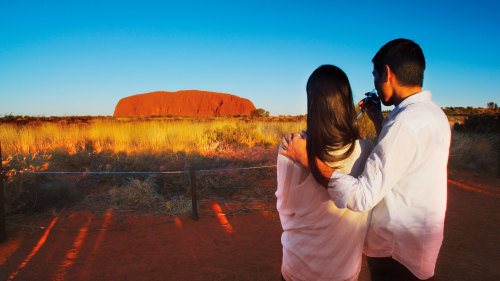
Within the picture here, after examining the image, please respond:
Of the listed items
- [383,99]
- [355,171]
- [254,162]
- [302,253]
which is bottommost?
[254,162]

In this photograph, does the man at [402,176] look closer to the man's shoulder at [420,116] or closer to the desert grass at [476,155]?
the man's shoulder at [420,116]

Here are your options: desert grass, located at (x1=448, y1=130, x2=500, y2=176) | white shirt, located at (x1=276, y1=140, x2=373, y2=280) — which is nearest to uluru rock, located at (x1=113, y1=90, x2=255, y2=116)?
desert grass, located at (x1=448, y1=130, x2=500, y2=176)

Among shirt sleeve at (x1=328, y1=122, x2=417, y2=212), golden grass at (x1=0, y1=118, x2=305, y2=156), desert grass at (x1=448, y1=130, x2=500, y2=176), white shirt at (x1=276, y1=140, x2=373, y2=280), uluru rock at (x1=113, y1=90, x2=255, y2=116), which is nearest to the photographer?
shirt sleeve at (x1=328, y1=122, x2=417, y2=212)

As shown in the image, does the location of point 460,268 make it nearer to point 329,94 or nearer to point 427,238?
point 427,238

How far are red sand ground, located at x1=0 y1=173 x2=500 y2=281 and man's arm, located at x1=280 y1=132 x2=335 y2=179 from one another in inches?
96.2

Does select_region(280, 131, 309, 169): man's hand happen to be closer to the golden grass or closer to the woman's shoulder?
the woman's shoulder

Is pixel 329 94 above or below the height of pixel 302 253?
above

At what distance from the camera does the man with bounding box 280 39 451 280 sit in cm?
96

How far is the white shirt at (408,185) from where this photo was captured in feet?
3.14

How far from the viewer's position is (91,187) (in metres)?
5.99

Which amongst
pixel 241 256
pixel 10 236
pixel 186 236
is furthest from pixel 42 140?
pixel 241 256

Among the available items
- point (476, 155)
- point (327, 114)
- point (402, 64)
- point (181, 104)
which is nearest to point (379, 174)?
point (327, 114)

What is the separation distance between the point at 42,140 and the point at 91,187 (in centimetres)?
452

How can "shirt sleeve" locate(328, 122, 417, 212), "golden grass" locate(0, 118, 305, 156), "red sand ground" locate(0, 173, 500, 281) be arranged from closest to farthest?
"shirt sleeve" locate(328, 122, 417, 212)
"red sand ground" locate(0, 173, 500, 281)
"golden grass" locate(0, 118, 305, 156)
